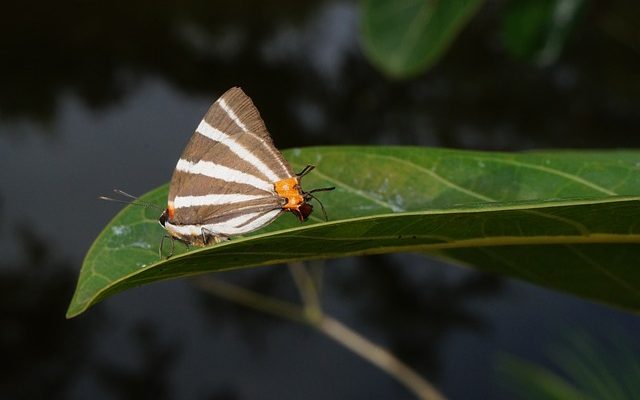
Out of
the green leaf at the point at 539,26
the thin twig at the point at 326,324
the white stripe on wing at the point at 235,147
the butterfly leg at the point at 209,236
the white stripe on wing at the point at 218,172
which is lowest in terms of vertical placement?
the butterfly leg at the point at 209,236

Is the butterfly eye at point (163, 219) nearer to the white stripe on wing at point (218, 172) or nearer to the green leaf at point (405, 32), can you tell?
the white stripe on wing at point (218, 172)

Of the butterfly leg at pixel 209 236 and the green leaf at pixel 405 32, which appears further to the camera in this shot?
the green leaf at pixel 405 32

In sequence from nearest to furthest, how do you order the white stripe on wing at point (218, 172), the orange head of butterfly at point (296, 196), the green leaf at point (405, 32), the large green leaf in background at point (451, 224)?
the large green leaf in background at point (451, 224), the orange head of butterfly at point (296, 196), the white stripe on wing at point (218, 172), the green leaf at point (405, 32)

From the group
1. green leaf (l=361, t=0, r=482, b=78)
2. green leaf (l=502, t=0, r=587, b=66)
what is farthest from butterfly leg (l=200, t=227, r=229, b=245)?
green leaf (l=502, t=0, r=587, b=66)

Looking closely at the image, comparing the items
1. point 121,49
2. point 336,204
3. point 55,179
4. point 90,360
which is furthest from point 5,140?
point 336,204

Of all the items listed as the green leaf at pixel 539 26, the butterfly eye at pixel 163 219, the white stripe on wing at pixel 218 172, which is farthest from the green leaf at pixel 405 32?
the butterfly eye at pixel 163 219

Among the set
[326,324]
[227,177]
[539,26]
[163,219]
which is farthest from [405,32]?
[326,324]

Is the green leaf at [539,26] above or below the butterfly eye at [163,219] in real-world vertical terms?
above

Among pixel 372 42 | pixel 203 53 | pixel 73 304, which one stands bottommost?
pixel 73 304

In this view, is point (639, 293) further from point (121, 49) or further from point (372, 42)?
point (121, 49)
